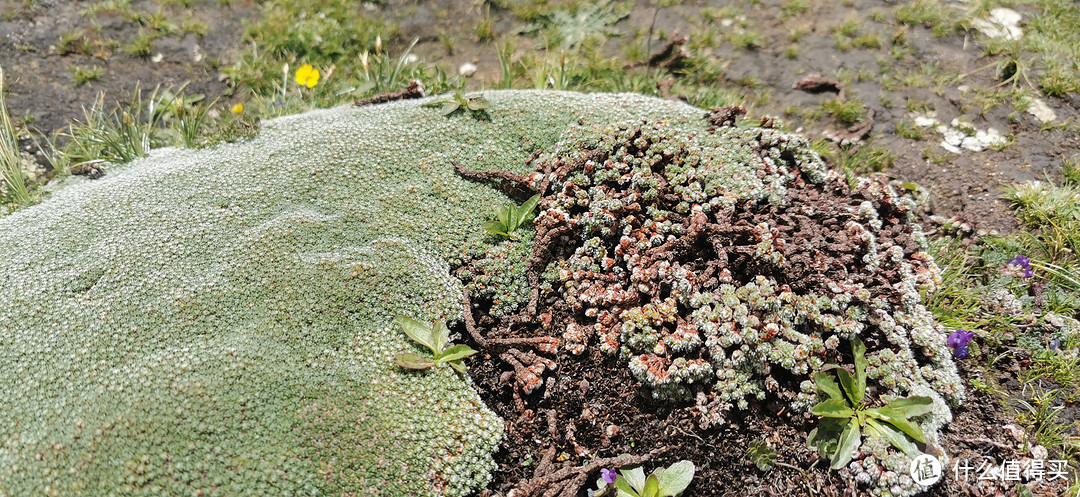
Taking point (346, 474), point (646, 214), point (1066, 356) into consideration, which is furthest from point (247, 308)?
point (1066, 356)

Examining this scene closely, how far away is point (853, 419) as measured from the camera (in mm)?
2852

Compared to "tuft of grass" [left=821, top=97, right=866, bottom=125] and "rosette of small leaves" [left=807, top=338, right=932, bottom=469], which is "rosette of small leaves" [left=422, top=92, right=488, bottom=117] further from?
"tuft of grass" [left=821, top=97, right=866, bottom=125]

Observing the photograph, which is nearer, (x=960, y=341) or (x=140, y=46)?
(x=960, y=341)

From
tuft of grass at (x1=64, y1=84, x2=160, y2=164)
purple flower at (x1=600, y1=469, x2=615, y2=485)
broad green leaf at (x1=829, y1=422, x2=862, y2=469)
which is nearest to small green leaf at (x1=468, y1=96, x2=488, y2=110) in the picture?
tuft of grass at (x1=64, y1=84, x2=160, y2=164)

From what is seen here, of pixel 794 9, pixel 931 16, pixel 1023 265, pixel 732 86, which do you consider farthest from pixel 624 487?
pixel 931 16

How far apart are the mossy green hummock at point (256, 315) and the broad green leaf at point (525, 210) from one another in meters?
0.23

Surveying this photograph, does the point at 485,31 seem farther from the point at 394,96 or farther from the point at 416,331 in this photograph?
the point at 416,331

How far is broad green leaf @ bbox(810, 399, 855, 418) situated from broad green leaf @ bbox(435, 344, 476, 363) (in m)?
1.59

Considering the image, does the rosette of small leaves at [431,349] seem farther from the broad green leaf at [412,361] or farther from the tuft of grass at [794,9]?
the tuft of grass at [794,9]

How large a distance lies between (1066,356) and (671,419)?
2.10 metres

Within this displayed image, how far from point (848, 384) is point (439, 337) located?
6.27 feet

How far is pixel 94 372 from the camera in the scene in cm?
285

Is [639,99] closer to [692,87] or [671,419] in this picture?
[692,87]

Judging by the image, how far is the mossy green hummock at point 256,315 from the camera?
2.69 meters
